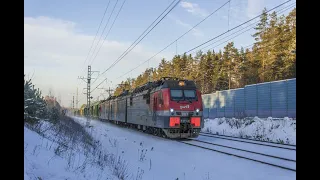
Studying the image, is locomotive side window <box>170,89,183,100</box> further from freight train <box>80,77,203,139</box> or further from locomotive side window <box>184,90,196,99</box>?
locomotive side window <box>184,90,196,99</box>

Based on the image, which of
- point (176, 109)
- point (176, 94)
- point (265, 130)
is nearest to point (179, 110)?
point (176, 109)

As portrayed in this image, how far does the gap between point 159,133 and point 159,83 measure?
3050 millimetres

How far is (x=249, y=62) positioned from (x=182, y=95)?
1404 inches

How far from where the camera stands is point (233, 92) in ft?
117

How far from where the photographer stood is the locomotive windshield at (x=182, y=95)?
18734mm

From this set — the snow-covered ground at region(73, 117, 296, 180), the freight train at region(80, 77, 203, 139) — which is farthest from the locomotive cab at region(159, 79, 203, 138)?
the snow-covered ground at region(73, 117, 296, 180)

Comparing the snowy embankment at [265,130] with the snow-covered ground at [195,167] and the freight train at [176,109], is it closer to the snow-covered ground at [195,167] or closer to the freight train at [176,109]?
the freight train at [176,109]

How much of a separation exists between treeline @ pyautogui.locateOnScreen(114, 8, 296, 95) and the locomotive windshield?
39.2ft

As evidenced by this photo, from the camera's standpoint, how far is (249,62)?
52.1m

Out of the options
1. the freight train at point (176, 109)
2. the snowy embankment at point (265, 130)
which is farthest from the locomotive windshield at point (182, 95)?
the snowy embankment at point (265, 130)

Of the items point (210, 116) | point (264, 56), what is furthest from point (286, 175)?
point (264, 56)

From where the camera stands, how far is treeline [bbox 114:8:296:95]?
135 feet
